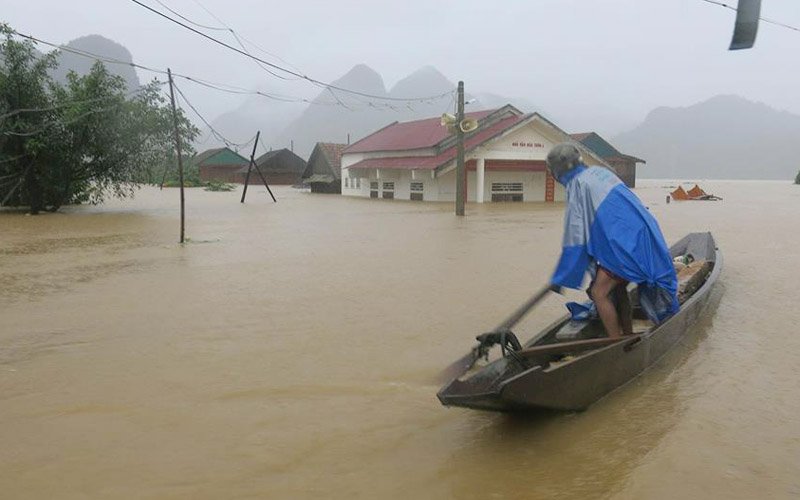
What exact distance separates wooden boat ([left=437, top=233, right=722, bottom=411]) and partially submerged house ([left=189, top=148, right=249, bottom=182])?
56830 mm

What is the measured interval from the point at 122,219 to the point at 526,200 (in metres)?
18.1

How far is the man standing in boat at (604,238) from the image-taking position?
4148mm

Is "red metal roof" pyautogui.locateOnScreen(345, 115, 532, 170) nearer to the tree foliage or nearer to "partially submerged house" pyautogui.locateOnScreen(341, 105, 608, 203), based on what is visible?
"partially submerged house" pyautogui.locateOnScreen(341, 105, 608, 203)

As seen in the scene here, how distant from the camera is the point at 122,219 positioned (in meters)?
20.1

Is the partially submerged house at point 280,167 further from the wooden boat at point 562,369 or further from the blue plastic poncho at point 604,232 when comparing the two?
the blue plastic poncho at point 604,232

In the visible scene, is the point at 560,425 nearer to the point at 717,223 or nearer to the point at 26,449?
the point at 26,449

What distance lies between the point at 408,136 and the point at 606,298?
28.4m

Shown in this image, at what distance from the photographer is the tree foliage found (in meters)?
19.9

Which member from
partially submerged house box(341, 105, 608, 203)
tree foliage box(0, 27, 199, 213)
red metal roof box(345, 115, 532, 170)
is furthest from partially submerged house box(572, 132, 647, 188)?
tree foliage box(0, 27, 199, 213)

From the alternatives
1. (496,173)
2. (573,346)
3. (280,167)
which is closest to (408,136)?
(496,173)

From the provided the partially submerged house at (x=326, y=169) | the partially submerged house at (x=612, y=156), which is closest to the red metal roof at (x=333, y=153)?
the partially submerged house at (x=326, y=169)

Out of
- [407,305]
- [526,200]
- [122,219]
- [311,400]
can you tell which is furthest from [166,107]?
[311,400]

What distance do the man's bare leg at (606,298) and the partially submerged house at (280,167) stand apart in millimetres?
52144

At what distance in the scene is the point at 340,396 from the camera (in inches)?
179
